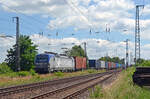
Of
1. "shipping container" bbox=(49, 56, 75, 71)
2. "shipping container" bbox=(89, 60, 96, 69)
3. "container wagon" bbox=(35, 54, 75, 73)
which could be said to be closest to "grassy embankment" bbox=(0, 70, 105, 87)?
"container wagon" bbox=(35, 54, 75, 73)

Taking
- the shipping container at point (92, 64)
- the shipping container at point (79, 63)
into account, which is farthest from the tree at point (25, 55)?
the shipping container at point (92, 64)

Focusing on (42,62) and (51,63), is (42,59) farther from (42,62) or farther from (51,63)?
(51,63)

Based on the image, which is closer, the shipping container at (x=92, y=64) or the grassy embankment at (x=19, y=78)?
the grassy embankment at (x=19, y=78)

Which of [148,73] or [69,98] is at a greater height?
[148,73]

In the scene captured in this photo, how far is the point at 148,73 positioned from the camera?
16.5 metres

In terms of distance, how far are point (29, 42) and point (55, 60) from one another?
23730mm

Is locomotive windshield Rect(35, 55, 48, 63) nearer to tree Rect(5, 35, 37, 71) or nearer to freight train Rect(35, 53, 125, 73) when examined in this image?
freight train Rect(35, 53, 125, 73)

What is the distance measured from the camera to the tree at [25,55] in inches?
2520

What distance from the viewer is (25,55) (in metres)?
65.5

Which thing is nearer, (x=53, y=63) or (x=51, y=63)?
(x=51, y=63)

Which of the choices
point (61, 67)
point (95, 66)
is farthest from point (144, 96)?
point (95, 66)

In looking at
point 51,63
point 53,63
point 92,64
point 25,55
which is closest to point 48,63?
point 51,63

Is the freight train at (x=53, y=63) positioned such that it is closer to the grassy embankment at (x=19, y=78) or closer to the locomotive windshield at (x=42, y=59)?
the locomotive windshield at (x=42, y=59)

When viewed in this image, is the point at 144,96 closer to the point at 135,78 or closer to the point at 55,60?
the point at 135,78
